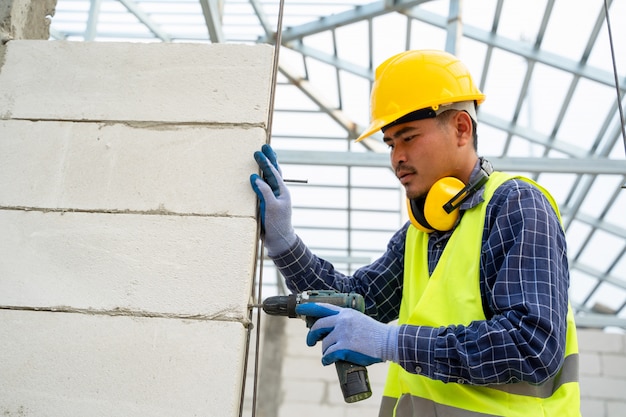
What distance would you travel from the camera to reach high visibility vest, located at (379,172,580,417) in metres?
2.02

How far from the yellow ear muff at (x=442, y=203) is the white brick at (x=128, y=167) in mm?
595

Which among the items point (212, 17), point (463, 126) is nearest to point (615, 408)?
point (212, 17)

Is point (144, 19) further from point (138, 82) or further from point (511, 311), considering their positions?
point (511, 311)

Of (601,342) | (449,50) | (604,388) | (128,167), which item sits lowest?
(128,167)

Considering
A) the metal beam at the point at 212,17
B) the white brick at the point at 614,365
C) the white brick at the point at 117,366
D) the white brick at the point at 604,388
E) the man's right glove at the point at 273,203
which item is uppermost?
the metal beam at the point at 212,17

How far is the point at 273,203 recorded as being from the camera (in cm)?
233

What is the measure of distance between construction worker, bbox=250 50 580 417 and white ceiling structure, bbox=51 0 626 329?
17.0ft

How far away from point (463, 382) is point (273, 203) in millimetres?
844

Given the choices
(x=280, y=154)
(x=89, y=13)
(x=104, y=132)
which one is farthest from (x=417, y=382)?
(x=89, y=13)

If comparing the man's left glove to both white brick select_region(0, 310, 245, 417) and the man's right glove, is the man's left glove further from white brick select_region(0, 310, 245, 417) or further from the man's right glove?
the man's right glove

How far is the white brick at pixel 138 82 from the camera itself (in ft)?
7.93

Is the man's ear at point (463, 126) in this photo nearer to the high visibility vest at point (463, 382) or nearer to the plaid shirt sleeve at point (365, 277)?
the high visibility vest at point (463, 382)

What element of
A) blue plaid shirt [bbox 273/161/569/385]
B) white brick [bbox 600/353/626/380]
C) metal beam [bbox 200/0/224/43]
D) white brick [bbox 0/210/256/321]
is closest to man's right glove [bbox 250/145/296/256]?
white brick [bbox 0/210/256/321]

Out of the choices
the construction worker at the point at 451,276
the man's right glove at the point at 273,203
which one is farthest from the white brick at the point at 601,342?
the man's right glove at the point at 273,203
